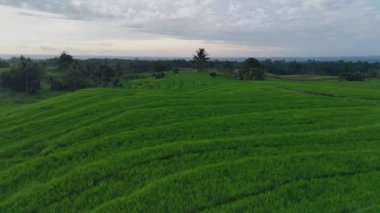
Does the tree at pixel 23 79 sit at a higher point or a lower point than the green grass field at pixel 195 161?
lower

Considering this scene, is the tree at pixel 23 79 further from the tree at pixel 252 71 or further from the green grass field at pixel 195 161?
the green grass field at pixel 195 161

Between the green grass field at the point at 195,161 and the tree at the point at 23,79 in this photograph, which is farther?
the tree at the point at 23,79

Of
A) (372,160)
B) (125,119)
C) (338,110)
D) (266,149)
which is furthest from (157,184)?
(338,110)

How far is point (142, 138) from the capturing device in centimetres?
1092

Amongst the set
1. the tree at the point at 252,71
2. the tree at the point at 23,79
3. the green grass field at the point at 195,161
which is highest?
the green grass field at the point at 195,161

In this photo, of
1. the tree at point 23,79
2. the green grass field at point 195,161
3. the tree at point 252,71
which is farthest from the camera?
the tree at point 23,79

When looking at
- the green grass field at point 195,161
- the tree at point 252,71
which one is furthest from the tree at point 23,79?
the green grass field at point 195,161

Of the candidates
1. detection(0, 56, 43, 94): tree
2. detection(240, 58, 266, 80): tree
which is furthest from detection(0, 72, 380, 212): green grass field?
detection(0, 56, 43, 94): tree

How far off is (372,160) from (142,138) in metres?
6.11

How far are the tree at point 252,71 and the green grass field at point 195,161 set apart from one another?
57657 mm

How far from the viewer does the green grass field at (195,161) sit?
22.0 feet

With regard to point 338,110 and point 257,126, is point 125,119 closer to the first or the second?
point 257,126

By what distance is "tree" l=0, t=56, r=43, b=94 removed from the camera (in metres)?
85.8

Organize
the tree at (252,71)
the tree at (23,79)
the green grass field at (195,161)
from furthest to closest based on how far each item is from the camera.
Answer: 1. the tree at (23,79)
2. the tree at (252,71)
3. the green grass field at (195,161)
